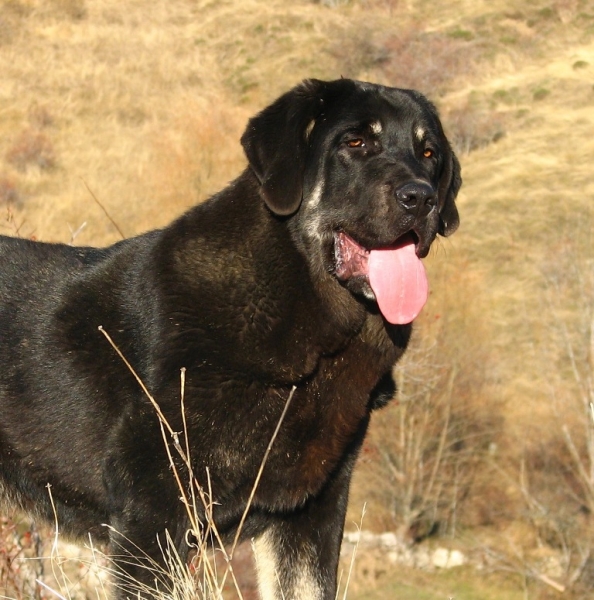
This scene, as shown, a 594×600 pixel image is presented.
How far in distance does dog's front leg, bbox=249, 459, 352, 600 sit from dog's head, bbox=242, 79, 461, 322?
0.97 meters

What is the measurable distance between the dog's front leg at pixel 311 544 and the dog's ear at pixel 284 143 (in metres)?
1.32

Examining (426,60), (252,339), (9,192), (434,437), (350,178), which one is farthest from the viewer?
(426,60)

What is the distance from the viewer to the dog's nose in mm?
4047

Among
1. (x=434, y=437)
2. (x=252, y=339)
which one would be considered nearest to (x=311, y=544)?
(x=252, y=339)

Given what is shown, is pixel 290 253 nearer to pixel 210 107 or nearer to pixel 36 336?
pixel 36 336

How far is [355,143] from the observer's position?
4.36 meters

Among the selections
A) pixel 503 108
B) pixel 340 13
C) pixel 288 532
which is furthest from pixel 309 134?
pixel 340 13

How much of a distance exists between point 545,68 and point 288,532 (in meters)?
44.7

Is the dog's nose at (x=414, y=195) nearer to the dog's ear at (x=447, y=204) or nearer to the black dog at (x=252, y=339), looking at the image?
the black dog at (x=252, y=339)

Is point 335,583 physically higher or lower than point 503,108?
higher

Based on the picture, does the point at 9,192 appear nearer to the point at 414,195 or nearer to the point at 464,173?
the point at 464,173

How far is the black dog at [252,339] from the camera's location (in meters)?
4.02

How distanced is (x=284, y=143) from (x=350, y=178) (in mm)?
344

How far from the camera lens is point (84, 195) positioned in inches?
1258
